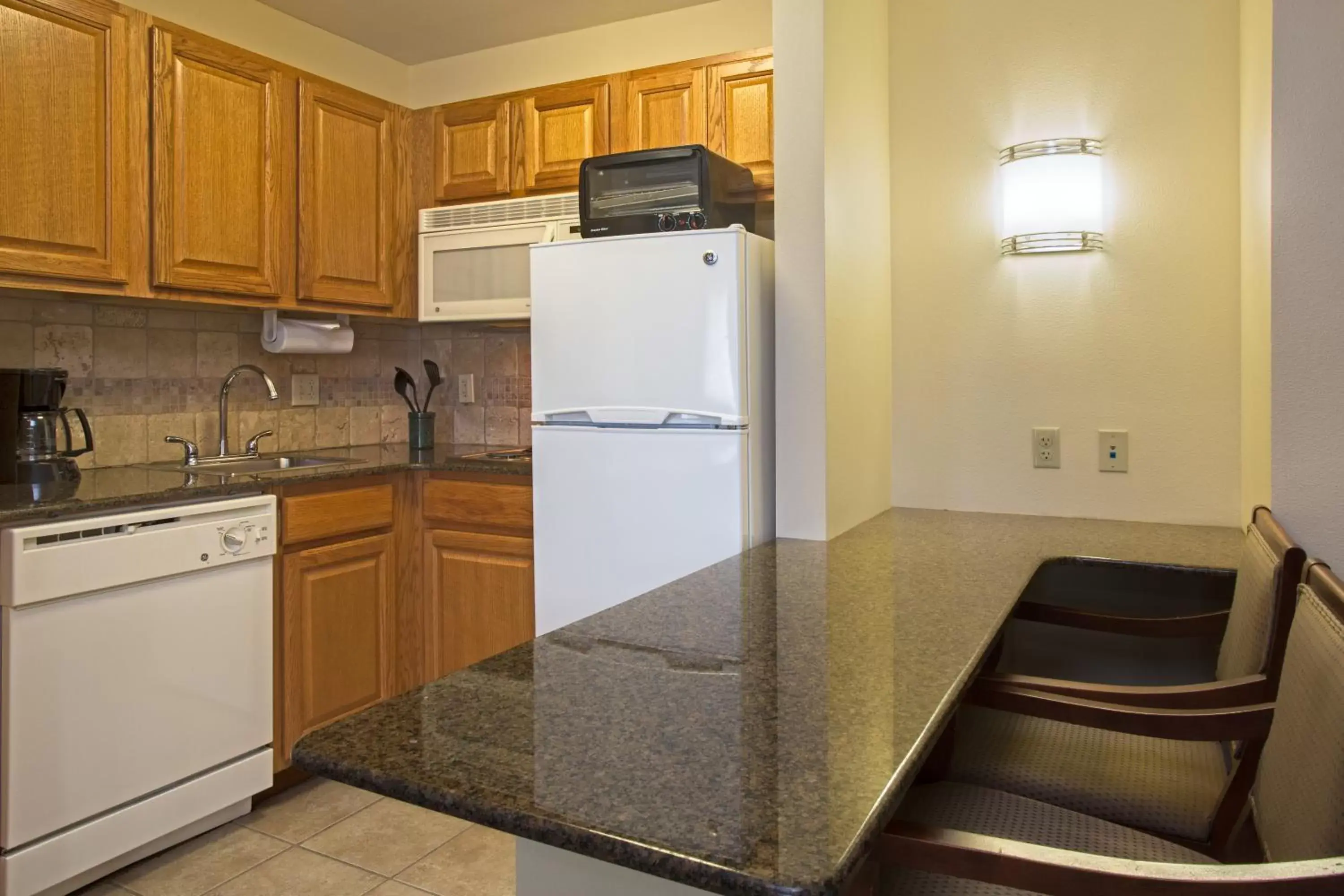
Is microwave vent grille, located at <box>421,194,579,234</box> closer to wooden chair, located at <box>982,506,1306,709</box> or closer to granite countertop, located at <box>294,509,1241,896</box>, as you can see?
granite countertop, located at <box>294,509,1241,896</box>

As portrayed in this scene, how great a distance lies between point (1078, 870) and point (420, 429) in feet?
9.42

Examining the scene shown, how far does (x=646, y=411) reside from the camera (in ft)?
7.30

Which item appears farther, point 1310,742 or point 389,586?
point 389,586

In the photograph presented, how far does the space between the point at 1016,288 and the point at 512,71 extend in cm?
204

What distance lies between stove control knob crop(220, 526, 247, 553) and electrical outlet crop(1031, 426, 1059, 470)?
205cm

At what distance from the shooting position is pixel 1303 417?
4.88 feet

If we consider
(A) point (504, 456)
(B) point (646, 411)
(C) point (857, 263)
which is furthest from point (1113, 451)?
(A) point (504, 456)

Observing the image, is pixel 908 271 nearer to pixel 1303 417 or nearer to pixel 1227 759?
pixel 1303 417

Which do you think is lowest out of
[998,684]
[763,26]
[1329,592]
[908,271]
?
[998,684]

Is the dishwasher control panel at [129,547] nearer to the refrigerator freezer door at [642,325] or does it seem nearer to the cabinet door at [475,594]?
the cabinet door at [475,594]

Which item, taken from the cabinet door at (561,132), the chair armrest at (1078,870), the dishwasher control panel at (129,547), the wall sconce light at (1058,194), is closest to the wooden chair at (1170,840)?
the chair armrest at (1078,870)

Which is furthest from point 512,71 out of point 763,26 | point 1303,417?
point 1303,417

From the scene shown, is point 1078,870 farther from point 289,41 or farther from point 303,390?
point 289,41

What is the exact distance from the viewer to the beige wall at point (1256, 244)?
1610 millimetres
